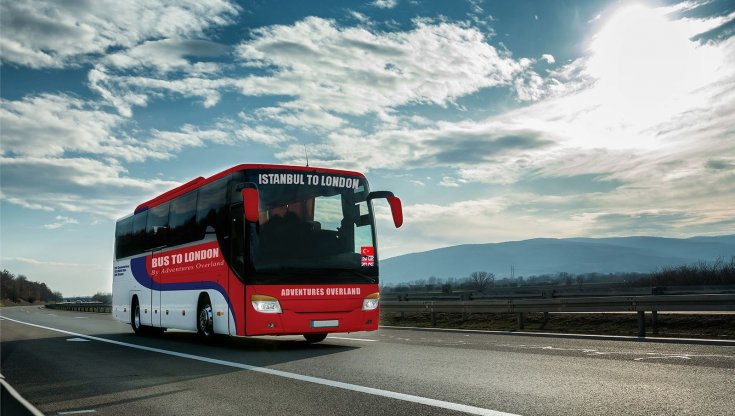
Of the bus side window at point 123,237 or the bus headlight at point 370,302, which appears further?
the bus side window at point 123,237

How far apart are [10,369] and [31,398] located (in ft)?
12.2

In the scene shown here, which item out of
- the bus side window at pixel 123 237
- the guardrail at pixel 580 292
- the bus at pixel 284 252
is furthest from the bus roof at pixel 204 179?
the guardrail at pixel 580 292

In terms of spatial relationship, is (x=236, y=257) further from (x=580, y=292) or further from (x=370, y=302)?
(x=580, y=292)

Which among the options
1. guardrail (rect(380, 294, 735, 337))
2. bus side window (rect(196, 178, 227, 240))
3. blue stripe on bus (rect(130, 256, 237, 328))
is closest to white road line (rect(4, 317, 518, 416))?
blue stripe on bus (rect(130, 256, 237, 328))

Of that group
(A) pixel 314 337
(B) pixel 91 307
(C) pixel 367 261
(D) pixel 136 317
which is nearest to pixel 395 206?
(C) pixel 367 261

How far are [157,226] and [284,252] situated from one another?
7089 millimetres

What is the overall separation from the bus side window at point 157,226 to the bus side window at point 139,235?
0.47 m

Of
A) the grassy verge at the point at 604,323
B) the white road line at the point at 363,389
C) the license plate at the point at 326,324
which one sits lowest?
the white road line at the point at 363,389

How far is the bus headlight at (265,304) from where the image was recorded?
13.7 metres

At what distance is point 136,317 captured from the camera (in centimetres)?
2167

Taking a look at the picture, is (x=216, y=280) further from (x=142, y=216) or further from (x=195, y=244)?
(x=142, y=216)

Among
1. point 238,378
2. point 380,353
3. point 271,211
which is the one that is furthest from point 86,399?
point 271,211

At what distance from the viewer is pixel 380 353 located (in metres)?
12.6

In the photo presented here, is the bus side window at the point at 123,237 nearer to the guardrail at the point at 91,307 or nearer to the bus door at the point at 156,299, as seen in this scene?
the bus door at the point at 156,299
